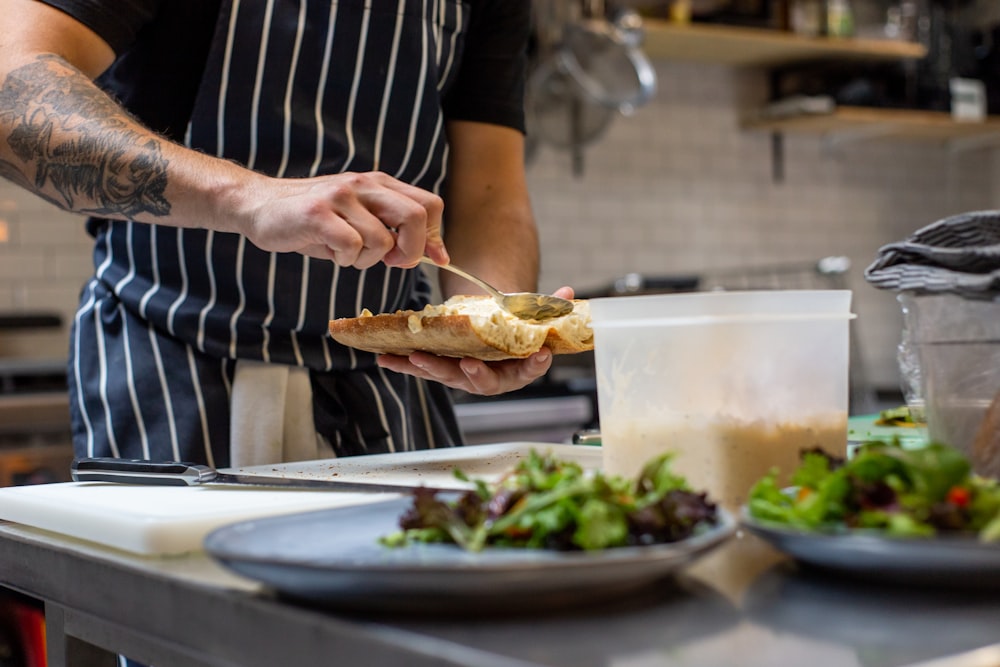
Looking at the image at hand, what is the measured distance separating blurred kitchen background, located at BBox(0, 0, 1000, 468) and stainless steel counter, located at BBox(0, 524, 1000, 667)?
2278 millimetres

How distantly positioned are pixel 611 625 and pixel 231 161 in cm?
84

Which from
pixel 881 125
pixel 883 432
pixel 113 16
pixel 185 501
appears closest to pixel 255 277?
pixel 113 16

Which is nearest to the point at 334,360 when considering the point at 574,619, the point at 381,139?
the point at 381,139

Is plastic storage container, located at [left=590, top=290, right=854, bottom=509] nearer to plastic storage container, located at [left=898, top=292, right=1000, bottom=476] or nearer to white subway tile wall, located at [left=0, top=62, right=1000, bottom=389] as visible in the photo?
plastic storage container, located at [left=898, top=292, right=1000, bottom=476]

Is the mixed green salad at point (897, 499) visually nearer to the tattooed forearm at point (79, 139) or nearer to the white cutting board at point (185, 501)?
the white cutting board at point (185, 501)

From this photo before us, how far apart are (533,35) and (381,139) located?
2.05 meters

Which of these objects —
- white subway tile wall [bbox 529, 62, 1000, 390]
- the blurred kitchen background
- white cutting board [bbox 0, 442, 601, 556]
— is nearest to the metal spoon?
white cutting board [bbox 0, 442, 601, 556]

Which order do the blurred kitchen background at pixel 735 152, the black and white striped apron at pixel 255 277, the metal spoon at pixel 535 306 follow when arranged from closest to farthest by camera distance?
1. the metal spoon at pixel 535 306
2. the black and white striped apron at pixel 255 277
3. the blurred kitchen background at pixel 735 152

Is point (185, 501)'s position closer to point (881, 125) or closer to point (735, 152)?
point (735, 152)

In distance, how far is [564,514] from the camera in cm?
59

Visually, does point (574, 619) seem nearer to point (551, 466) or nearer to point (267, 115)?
point (551, 466)

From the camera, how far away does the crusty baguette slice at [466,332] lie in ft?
3.70

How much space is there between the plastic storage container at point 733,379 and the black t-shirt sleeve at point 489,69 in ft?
3.18

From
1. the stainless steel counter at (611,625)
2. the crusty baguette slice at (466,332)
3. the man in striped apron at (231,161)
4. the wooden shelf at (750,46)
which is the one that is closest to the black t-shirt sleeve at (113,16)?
the man in striped apron at (231,161)
